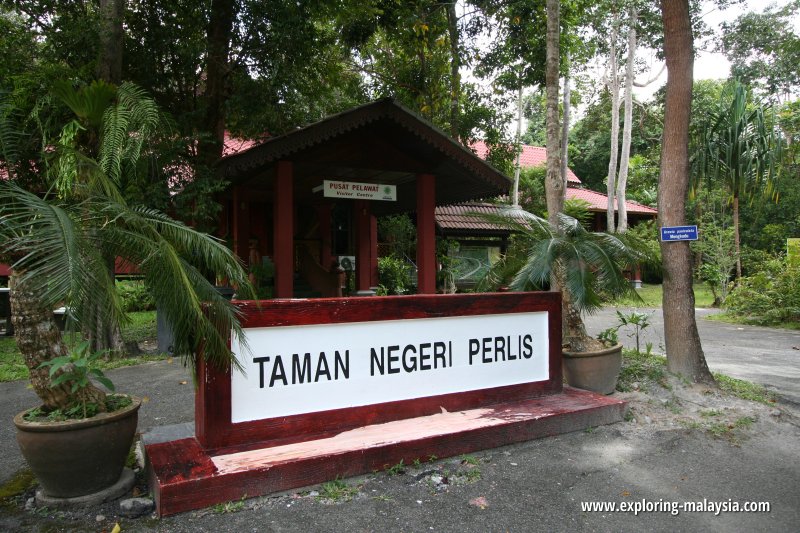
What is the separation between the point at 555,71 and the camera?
692 cm

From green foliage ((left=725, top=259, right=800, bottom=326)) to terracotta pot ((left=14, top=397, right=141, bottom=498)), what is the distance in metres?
14.9

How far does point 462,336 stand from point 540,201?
60.4ft

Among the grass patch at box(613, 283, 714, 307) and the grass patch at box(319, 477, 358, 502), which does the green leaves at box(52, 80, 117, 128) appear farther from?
the grass patch at box(613, 283, 714, 307)

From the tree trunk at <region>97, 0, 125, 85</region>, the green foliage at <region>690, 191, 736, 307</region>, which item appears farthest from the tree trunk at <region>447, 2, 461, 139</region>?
the green foliage at <region>690, 191, 736, 307</region>

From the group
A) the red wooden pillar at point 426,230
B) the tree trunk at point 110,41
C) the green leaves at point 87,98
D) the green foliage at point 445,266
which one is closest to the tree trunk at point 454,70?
the red wooden pillar at point 426,230

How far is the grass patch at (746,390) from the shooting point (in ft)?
19.3

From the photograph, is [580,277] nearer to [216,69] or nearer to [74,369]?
[74,369]

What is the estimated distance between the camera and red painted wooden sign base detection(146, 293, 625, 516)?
3.29 metres

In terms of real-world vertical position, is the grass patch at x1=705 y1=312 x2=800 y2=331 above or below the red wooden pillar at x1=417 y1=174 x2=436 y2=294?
below

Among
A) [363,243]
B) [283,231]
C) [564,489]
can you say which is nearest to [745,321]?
[363,243]

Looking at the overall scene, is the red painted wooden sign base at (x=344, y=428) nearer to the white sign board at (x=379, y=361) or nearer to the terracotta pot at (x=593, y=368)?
the white sign board at (x=379, y=361)

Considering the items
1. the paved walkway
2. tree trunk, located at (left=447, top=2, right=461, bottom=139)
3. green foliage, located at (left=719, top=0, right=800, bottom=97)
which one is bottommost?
the paved walkway

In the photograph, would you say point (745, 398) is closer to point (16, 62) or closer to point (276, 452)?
point (276, 452)

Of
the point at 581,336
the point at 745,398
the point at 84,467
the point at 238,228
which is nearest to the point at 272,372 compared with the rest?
the point at 84,467
